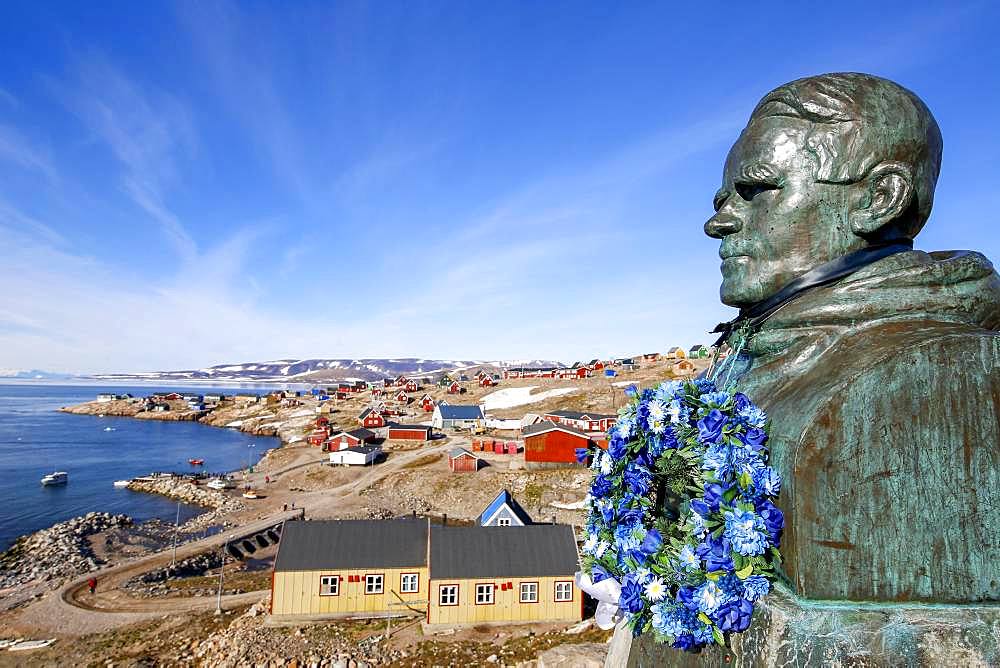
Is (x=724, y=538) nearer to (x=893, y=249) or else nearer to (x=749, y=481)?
(x=749, y=481)

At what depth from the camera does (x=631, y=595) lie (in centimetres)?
296

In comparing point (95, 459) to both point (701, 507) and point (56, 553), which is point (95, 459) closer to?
point (56, 553)

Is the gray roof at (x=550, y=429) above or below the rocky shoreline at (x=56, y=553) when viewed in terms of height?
above

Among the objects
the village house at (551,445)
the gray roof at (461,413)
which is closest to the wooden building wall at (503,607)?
the village house at (551,445)

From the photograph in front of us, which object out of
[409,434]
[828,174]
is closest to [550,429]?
[409,434]

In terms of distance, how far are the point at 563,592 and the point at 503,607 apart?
235cm

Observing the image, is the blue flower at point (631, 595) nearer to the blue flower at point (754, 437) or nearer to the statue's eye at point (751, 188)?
the blue flower at point (754, 437)

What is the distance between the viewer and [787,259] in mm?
3457

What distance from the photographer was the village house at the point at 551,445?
42.5 m

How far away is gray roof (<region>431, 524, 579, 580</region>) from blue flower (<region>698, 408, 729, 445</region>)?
798 inches

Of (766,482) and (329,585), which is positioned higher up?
(766,482)

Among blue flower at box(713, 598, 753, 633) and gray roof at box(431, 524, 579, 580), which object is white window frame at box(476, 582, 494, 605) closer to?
gray roof at box(431, 524, 579, 580)

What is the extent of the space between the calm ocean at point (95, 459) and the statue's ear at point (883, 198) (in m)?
49.2

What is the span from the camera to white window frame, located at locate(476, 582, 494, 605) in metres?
21.2
